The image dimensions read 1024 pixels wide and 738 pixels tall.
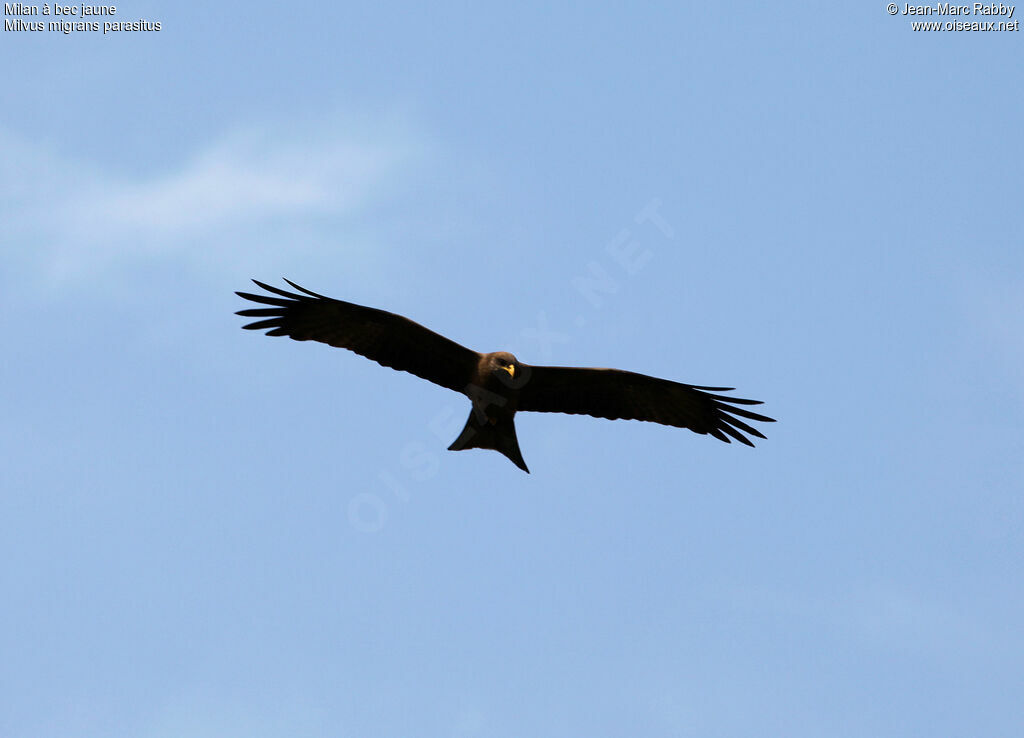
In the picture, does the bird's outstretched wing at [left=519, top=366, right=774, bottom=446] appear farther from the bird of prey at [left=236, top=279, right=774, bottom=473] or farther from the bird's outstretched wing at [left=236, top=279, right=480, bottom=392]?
the bird's outstretched wing at [left=236, top=279, right=480, bottom=392]

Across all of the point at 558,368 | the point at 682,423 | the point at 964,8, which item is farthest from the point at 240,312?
the point at 964,8

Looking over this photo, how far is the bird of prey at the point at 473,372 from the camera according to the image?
13789 mm

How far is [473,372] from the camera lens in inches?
552

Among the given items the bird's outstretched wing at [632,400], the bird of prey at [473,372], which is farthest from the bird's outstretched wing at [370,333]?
the bird's outstretched wing at [632,400]

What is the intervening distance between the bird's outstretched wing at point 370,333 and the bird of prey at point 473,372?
10 mm

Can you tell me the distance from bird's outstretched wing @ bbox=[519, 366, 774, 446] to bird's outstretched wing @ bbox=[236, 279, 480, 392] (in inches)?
33.6

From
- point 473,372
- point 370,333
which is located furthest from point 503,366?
point 370,333

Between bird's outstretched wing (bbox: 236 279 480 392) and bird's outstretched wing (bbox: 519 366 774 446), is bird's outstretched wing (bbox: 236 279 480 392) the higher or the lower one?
the lower one

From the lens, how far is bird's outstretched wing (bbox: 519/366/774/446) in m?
14.3

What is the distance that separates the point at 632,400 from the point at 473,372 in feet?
6.39

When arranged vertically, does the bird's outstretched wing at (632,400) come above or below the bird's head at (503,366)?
above

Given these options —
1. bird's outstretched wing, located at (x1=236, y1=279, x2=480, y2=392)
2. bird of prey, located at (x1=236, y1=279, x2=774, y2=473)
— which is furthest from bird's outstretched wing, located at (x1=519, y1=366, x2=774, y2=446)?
bird's outstretched wing, located at (x1=236, y1=279, x2=480, y2=392)

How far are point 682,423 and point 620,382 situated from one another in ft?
3.25

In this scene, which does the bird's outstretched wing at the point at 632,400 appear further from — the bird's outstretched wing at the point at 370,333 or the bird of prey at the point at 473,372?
the bird's outstretched wing at the point at 370,333
